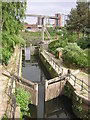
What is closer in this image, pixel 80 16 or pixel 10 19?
pixel 10 19

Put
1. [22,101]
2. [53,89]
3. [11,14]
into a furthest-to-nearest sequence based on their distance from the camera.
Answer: [11,14] → [53,89] → [22,101]

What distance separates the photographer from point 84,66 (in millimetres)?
12562

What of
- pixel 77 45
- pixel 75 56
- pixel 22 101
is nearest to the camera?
pixel 22 101

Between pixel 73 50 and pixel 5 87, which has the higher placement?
pixel 73 50

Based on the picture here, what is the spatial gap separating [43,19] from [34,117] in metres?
19.8

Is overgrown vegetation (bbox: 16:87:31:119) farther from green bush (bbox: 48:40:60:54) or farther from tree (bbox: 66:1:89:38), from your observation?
tree (bbox: 66:1:89:38)

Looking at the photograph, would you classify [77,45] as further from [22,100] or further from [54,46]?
[22,100]

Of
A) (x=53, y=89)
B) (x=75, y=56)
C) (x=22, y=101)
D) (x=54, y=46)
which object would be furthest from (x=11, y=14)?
(x=54, y=46)

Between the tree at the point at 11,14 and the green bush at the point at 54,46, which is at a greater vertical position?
the tree at the point at 11,14

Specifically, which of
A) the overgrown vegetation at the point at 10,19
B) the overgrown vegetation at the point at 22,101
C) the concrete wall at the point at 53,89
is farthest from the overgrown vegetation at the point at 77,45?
the overgrown vegetation at the point at 22,101

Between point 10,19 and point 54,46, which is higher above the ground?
point 10,19

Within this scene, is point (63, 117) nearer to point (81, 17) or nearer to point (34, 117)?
point (34, 117)

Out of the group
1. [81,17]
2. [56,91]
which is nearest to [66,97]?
[56,91]

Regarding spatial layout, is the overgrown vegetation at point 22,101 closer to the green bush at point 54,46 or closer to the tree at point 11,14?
the tree at point 11,14
